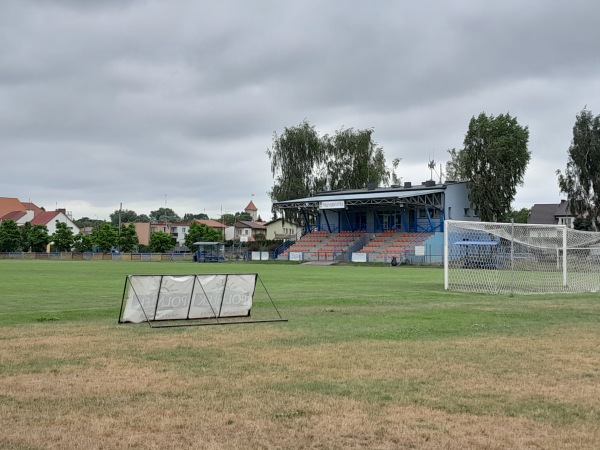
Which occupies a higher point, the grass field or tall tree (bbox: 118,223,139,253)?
tall tree (bbox: 118,223,139,253)

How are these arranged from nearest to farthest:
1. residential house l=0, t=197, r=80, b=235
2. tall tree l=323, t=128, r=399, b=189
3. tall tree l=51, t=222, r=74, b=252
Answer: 1. tall tree l=323, t=128, r=399, b=189
2. tall tree l=51, t=222, r=74, b=252
3. residential house l=0, t=197, r=80, b=235

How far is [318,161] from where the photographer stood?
90.4 m

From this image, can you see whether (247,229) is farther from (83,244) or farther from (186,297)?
(186,297)

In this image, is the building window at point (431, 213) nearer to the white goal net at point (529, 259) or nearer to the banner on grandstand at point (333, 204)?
the banner on grandstand at point (333, 204)

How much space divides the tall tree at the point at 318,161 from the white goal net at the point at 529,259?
5892 centimetres

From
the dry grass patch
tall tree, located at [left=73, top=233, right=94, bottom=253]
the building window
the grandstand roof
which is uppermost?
the grandstand roof

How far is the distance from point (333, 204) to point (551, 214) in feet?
184

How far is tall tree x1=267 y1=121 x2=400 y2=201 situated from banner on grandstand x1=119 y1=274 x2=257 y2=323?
71.7 m

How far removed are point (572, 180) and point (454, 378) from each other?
227 ft

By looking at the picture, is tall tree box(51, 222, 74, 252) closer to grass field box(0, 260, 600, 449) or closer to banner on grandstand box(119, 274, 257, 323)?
grass field box(0, 260, 600, 449)

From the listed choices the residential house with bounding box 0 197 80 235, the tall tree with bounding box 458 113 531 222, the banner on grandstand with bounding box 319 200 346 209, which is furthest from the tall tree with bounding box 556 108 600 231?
the residential house with bounding box 0 197 80 235

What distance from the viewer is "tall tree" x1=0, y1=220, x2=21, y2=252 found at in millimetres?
106750

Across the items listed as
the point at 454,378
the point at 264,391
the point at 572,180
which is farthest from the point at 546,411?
the point at 572,180

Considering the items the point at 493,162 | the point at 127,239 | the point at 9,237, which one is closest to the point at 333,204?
the point at 493,162
